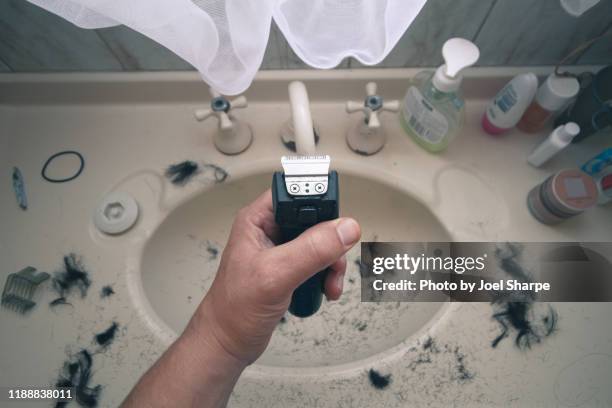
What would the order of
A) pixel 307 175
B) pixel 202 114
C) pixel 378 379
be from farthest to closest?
pixel 202 114 < pixel 378 379 < pixel 307 175

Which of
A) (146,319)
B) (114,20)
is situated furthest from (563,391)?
(114,20)

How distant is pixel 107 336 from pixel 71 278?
117 mm

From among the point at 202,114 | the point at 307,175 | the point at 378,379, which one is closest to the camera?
the point at 307,175

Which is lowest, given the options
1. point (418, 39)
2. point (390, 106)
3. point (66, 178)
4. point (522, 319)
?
point (522, 319)

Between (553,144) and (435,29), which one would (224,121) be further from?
(553,144)

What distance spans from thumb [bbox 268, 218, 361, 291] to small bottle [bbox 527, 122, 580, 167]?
42 centimetres

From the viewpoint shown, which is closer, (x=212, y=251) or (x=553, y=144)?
(x=553, y=144)

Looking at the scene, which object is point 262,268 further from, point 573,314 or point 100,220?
point 573,314

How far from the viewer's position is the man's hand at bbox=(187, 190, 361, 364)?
0.41 m

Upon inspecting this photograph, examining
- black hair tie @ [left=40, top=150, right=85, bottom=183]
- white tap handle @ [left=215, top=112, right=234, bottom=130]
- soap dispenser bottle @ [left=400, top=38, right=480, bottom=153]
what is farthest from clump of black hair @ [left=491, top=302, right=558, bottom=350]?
black hair tie @ [left=40, top=150, right=85, bottom=183]

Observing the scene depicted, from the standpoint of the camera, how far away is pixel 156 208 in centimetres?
67

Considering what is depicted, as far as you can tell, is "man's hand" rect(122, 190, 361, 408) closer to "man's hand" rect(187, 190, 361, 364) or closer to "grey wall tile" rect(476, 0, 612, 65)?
"man's hand" rect(187, 190, 361, 364)

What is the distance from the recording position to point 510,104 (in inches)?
25.4

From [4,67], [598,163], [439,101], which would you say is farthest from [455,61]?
[4,67]
